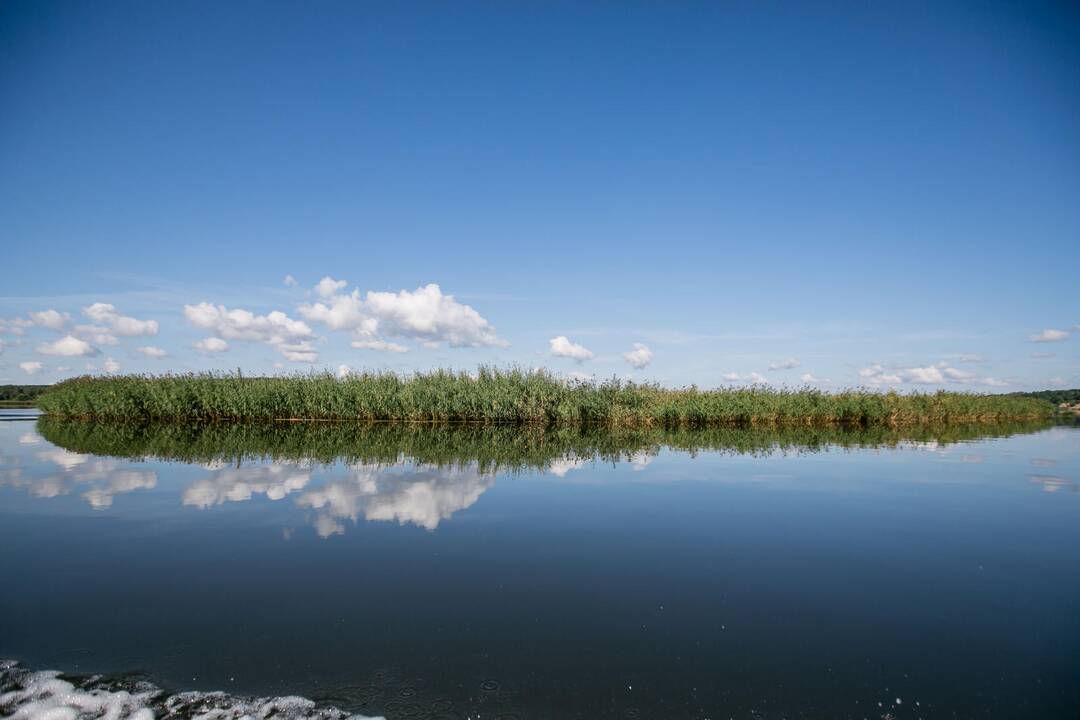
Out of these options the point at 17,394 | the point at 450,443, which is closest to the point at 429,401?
the point at 450,443

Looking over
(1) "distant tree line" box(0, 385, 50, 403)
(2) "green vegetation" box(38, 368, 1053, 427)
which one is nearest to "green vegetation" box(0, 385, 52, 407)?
(1) "distant tree line" box(0, 385, 50, 403)

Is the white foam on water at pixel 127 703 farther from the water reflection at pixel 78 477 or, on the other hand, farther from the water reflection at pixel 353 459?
the water reflection at pixel 78 477

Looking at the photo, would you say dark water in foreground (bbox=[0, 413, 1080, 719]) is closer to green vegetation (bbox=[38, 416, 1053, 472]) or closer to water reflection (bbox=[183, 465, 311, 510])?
water reflection (bbox=[183, 465, 311, 510])

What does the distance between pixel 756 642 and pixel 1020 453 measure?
17482 mm

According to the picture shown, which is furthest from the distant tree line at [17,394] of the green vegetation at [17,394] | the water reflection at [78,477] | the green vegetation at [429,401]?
the water reflection at [78,477]

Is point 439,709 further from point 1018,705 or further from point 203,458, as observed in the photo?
point 203,458

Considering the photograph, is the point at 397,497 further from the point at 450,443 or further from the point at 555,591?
the point at 450,443

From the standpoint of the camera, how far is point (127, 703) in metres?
2.96

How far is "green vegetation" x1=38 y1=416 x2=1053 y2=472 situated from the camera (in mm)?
13047

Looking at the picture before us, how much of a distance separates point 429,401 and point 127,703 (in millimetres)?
23212

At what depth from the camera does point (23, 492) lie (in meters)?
8.64

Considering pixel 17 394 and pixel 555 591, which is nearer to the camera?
pixel 555 591

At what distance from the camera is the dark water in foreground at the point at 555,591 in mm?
3219

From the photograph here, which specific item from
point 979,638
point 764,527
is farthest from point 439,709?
point 764,527
